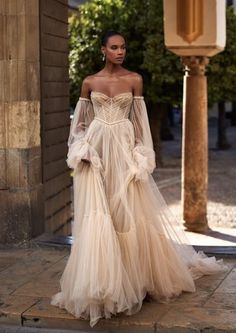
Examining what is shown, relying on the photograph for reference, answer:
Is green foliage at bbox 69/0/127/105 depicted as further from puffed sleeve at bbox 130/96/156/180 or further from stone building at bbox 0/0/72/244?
puffed sleeve at bbox 130/96/156/180

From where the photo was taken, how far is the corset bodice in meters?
5.54

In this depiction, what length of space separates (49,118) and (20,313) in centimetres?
321

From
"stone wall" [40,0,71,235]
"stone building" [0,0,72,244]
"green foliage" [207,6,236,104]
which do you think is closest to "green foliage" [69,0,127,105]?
"green foliage" [207,6,236,104]

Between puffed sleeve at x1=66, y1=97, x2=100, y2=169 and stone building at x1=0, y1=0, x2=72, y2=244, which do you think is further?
stone building at x1=0, y1=0, x2=72, y2=244

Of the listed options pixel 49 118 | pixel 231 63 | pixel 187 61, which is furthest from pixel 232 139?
pixel 49 118

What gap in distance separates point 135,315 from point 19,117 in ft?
9.42

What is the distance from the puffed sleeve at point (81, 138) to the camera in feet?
18.0

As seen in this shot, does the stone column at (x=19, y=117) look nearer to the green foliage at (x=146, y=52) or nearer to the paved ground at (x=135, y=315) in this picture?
the paved ground at (x=135, y=315)

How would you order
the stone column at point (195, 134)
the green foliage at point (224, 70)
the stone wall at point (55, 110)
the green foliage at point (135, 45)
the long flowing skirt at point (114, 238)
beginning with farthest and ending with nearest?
the green foliage at point (224, 70) < the green foliage at point (135, 45) < the stone column at point (195, 134) < the stone wall at point (55, 110) < the long flowing skirt at point (114, 238)

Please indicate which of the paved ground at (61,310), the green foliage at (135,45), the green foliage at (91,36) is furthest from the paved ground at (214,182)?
the paved ground at (61,310)

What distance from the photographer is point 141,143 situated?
5.66 meters

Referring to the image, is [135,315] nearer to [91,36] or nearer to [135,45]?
[135,45]

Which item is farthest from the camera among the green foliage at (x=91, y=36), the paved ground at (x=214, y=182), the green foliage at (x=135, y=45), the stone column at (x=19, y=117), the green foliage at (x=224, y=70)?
the green foliage at (x=91, y=36)

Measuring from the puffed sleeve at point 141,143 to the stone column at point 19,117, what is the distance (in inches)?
87.3
